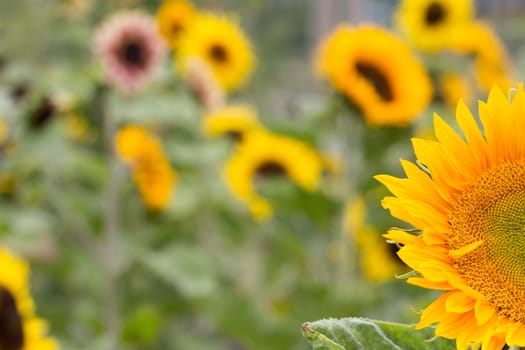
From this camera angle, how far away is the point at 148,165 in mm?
1864

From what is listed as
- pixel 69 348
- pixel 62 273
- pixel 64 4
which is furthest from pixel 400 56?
pixel 64 4

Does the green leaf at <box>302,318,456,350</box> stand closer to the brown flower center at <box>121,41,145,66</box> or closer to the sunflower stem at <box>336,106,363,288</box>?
the sunflower stem at <box>336,106,363,288</box>

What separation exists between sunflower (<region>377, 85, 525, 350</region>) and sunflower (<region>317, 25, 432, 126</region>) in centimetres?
96

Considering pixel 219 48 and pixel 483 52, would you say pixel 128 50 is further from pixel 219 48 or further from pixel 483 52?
pixel 483 52

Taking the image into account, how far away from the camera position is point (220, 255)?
2.16 m

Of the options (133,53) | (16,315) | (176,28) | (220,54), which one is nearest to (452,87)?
(220,54)

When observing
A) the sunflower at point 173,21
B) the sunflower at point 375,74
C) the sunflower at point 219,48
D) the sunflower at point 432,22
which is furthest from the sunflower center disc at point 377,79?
the sunflower at point 173,21

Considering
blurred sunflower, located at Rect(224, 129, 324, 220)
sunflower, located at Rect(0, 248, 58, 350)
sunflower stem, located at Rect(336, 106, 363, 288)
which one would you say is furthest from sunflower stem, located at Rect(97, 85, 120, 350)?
sunflower, located at Rect(0, 248, 58, 350)

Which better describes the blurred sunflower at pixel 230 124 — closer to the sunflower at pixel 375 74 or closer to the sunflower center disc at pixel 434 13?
the sunflower center disc at pixel 434 13

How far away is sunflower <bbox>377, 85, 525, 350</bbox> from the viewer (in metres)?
0.48

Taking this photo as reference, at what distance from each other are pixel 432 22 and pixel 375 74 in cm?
65

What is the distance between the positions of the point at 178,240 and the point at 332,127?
451 millimetres

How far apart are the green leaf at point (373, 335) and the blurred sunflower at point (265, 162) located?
53.1 inches

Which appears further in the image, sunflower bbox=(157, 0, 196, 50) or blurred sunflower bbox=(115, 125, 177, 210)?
sunflower bbox=(157, 0, 196, 50)
